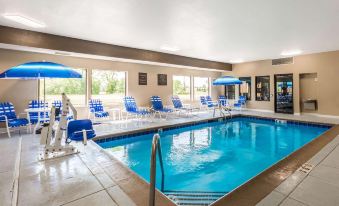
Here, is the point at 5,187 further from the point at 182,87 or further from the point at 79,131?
the point at 182,87

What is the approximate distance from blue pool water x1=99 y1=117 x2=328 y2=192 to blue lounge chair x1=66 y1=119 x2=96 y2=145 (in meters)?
0.96

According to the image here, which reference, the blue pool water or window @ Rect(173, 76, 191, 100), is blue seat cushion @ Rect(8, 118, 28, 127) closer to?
the blue pool water

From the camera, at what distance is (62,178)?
2.46 meters

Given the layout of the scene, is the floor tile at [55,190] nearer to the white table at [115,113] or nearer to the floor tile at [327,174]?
the floor tile at [327,174]

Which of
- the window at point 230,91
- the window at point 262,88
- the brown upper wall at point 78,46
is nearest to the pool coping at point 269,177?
the brown upper wall at point 78,46

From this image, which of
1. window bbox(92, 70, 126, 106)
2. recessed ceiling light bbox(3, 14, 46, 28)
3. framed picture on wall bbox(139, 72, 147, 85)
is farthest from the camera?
framed picture on wall bbox(139, 72, 147, 85)

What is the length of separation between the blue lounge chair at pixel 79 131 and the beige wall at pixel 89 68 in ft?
12.0

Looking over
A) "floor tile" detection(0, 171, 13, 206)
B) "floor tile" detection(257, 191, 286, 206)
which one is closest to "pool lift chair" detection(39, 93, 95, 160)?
"floor tile" detection(0, 171, 13, 206)

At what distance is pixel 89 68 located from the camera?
6898mm

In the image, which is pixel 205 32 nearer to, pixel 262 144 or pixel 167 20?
pixel 167 20

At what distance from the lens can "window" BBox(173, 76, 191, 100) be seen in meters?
9.88

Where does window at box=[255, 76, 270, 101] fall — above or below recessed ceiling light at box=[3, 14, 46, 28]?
below

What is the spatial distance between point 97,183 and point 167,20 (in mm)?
3513

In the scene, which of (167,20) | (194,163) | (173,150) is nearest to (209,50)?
(167,20)
